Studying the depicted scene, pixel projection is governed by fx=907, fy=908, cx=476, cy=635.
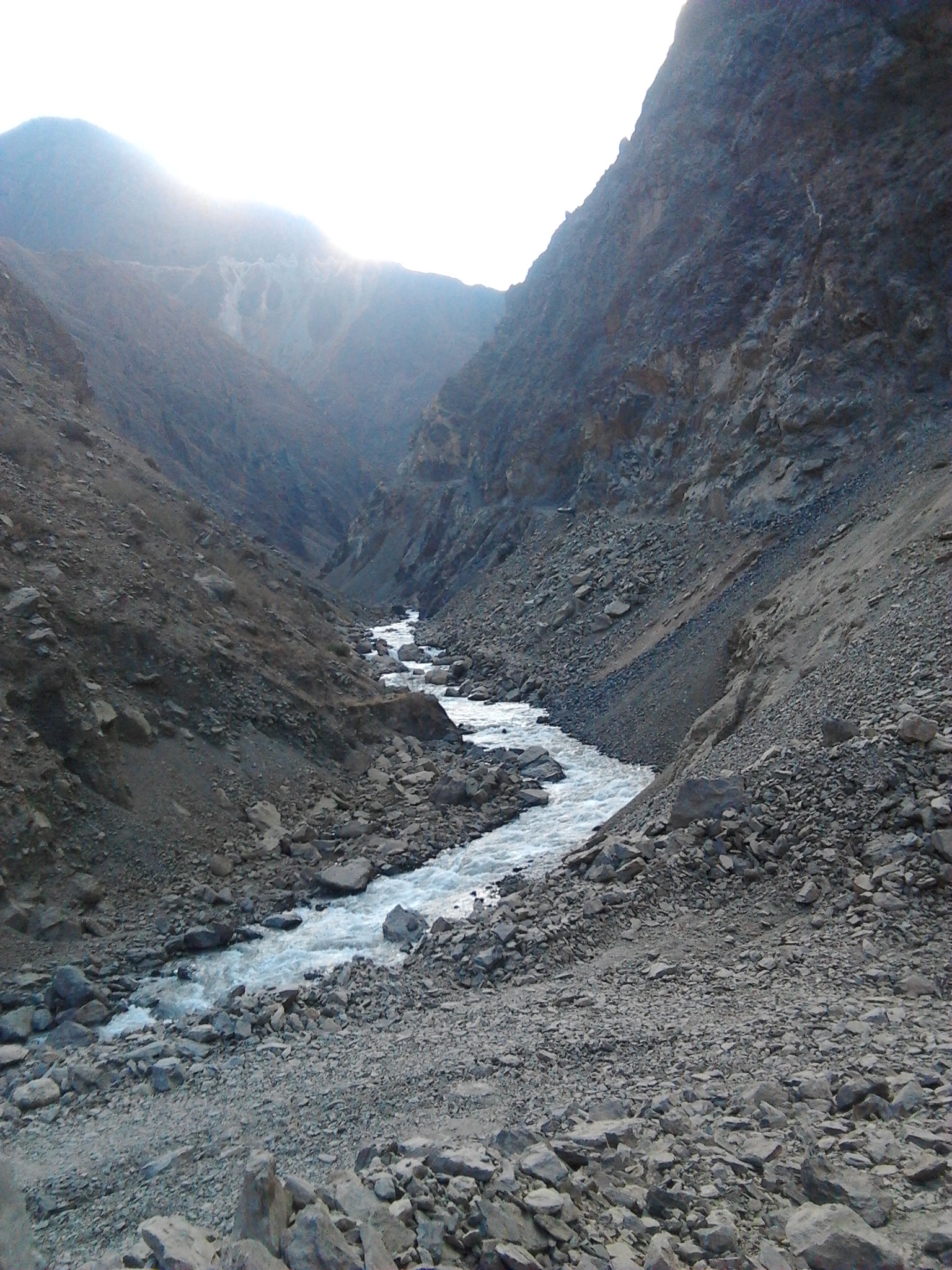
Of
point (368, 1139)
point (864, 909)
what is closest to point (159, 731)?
point (368, 1139)

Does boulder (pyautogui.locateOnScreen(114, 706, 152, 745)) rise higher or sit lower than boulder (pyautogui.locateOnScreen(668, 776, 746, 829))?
lower

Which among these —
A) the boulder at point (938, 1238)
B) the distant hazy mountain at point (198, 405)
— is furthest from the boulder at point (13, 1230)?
the distant hazy mountain at point (198, 405)

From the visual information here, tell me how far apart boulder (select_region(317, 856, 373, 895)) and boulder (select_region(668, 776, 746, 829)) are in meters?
4.90

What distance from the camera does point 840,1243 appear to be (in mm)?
3816

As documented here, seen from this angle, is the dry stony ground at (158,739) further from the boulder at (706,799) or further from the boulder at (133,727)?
the boulder at (706,799)

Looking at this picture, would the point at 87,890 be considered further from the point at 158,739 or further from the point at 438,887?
the point at 438,887

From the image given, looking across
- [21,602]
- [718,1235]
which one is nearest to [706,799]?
[718,1235]

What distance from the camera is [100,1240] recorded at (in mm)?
5539

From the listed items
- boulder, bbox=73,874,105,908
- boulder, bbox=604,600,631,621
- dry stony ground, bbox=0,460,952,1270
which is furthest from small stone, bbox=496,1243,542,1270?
boulder, bbox=604,600,631,621

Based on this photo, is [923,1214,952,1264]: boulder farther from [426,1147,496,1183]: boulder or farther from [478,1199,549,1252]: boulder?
[426,1147,496,1183]: boulder

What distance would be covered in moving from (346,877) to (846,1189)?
9.58m

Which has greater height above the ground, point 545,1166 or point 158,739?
point 545,1166

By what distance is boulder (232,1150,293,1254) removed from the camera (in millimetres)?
4164

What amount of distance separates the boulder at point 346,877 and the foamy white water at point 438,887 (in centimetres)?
12
